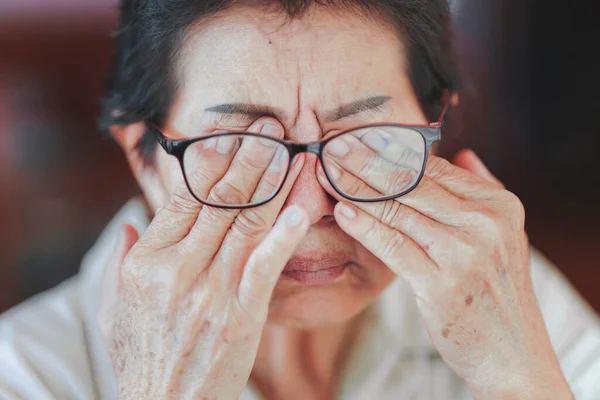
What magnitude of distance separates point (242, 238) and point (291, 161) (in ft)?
0.48

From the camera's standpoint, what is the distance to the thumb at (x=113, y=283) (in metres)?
1.17

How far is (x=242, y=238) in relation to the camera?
37.7 inches

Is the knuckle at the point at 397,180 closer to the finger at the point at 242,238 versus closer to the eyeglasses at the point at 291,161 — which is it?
the eyeglasses at the point at 291,161

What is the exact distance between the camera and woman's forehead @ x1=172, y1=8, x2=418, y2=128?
3.26 ft

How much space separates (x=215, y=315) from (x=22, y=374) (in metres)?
0.50

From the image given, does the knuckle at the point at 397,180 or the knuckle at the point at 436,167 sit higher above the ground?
the knuckle at the point at 397,180

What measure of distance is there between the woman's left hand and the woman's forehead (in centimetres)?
14

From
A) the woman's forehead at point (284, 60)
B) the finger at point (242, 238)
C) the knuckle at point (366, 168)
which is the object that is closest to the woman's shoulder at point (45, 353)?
the finger at point (242, 238)

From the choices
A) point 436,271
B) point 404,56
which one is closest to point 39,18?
point 404,56

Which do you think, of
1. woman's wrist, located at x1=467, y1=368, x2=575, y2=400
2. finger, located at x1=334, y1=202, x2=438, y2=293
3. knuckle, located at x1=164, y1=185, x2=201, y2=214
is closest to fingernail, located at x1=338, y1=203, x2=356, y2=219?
finger, located at x1=334, y1=202, x2=438, y2=293

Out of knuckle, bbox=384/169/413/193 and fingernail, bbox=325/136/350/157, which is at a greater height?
fingernail, bbox=325/136/350/157

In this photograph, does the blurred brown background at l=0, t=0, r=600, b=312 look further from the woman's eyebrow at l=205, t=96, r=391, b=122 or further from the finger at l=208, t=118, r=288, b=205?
the finger at l=208, t=118, r=288, b=205

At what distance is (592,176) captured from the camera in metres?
2.12

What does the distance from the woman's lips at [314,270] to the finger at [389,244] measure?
12 centimetres
